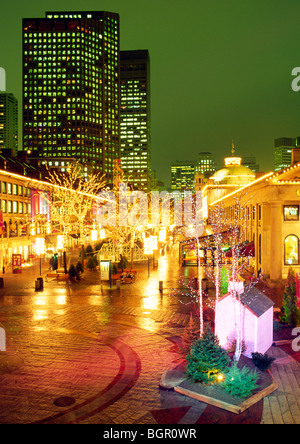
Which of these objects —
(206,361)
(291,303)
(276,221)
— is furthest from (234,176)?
(206,361)

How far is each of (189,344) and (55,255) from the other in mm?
28394

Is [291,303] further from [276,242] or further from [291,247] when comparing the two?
[291,247]

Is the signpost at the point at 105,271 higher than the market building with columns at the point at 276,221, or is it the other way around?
the market building with columns at the point at 276,221

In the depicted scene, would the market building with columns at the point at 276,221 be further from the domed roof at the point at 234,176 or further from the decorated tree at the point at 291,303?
the domed roof at the point at 234,176

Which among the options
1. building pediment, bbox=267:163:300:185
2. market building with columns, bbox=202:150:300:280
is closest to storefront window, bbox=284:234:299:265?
market building with columns, bbox=202:150:300:280

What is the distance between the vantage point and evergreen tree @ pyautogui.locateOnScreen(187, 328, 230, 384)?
1004 centimetres

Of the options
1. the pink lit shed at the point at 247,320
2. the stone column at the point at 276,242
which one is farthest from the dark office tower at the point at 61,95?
the pink lit shed at the point at 247,320

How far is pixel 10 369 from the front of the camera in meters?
11.7

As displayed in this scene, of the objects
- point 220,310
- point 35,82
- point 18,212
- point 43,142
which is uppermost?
point 35,82

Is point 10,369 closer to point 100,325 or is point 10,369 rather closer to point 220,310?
point 100,325

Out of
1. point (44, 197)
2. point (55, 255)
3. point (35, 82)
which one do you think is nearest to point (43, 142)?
point (35, 82)

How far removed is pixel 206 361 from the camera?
1008 cm

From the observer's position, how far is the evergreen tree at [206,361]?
395 inches
